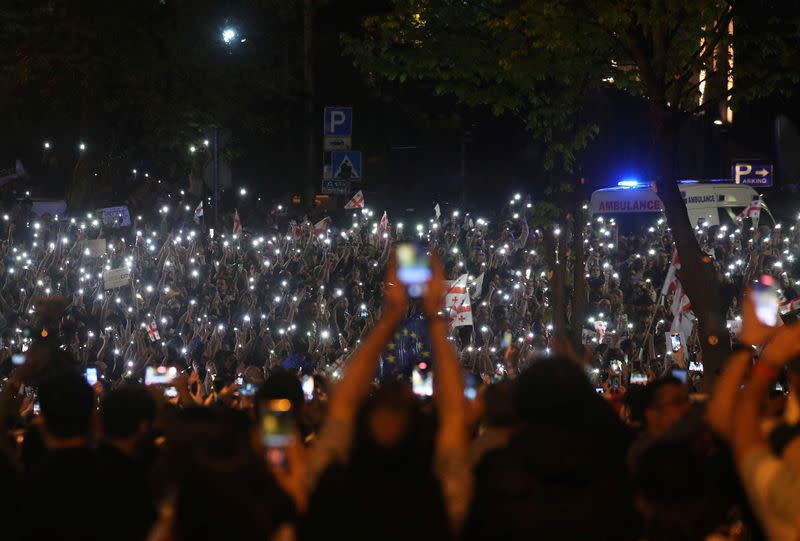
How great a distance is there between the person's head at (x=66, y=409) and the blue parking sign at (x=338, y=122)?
18.2 metres

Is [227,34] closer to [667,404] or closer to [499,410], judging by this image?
[667,404]

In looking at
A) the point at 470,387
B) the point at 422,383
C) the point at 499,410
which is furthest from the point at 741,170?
the point at 499,410

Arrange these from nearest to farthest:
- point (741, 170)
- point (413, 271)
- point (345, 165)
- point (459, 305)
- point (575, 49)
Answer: point (413, 271)
point (575, 49)
point (459, 305)
point (345, 165)
point (741, 170)

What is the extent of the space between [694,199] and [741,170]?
26.8 feet

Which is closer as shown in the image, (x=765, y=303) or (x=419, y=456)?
(x=419, y=456)

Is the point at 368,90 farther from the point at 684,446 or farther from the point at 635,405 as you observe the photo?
the point at 684,446

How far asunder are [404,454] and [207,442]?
0.74 meters

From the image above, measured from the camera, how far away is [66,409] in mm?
4293

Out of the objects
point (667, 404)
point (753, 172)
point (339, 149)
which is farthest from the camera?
point (753, 172)

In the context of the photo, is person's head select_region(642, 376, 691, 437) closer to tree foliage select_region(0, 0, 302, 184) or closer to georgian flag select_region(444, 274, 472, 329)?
georgian flag select_region(444, 274, 472, 329)

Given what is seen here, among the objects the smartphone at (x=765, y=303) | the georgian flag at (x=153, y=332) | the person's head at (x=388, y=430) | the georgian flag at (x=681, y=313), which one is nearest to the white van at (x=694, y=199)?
the georgian flag at (x=681, y=313)

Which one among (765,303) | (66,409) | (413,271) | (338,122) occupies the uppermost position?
(338,122)

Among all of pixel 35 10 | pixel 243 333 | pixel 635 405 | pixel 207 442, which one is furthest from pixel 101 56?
pixel 207 442

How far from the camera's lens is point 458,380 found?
13.4 ft
